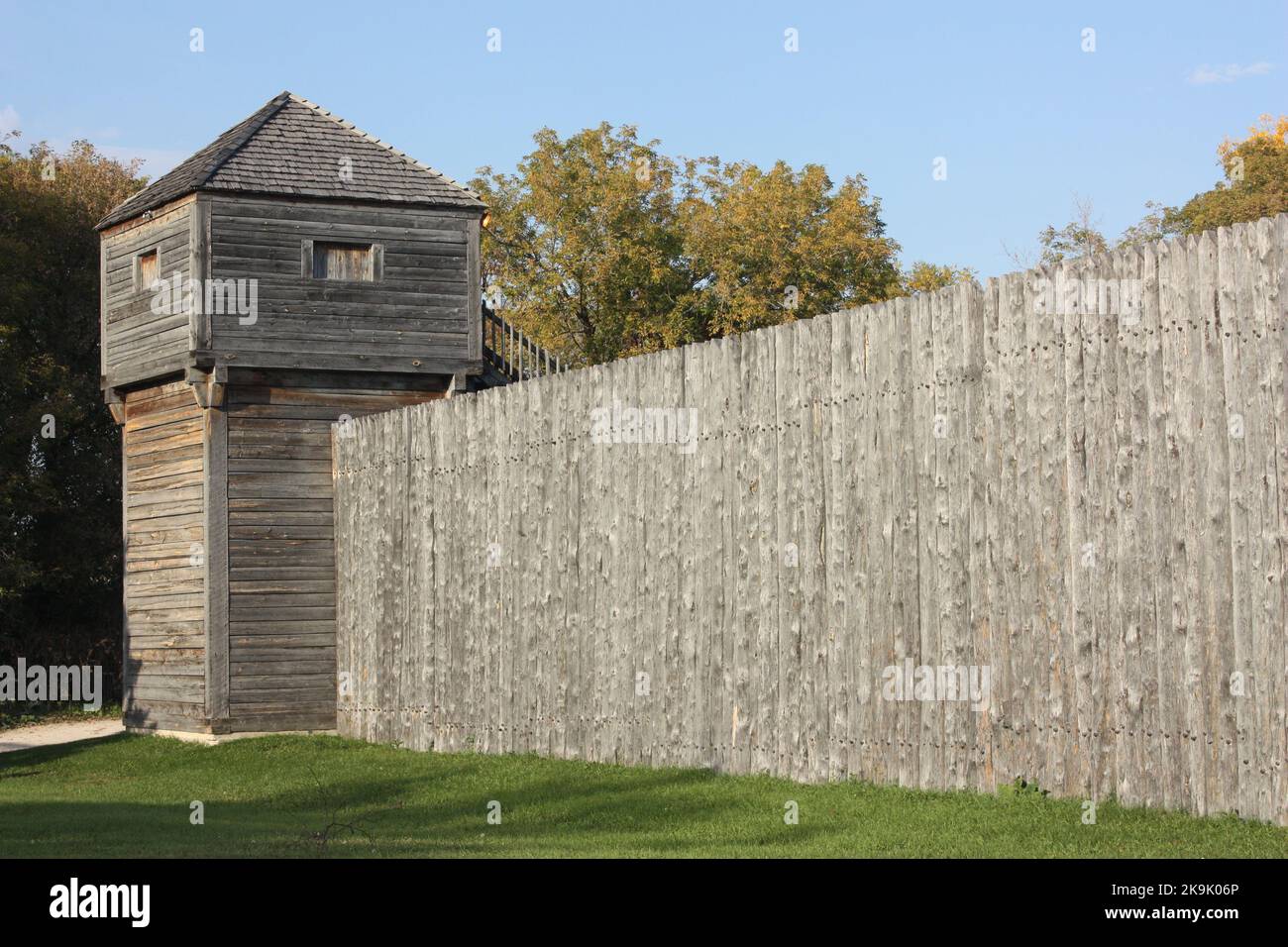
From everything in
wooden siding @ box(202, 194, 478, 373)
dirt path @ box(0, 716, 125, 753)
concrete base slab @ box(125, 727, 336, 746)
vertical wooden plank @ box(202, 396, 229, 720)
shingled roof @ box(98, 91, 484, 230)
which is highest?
shingled roof @ box(98, 91, 484, 230)

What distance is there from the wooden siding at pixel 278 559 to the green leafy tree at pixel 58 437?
37.3ft

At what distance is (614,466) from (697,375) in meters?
1.54

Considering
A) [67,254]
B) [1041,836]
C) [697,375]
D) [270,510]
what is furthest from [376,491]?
[67,254]

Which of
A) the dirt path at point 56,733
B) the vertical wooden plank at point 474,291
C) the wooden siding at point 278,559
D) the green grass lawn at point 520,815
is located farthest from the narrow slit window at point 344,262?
the dirt path at point 56,733

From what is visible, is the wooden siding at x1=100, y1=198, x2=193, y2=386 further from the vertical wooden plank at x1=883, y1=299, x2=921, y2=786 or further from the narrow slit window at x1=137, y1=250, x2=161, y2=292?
the vertical wooden plank at x1=883, y1=299, x2=921, y2=786

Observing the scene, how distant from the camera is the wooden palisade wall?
9727mm

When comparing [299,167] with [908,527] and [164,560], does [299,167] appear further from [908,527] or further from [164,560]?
[908,527]

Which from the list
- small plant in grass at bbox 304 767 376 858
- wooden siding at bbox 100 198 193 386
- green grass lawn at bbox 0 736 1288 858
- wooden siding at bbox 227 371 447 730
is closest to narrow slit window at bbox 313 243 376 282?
wooden siding at bbox 227 371 447 730

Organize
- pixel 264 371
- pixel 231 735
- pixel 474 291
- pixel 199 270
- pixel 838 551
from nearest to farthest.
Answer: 1. pixel 838 551
2. pixel 231 735
3. pixel 199 270
4. pixel 264 371
5. pixel 474 291

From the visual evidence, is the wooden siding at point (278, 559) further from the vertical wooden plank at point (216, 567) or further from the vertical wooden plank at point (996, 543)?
the vertical wooden plank at point (996, 543)

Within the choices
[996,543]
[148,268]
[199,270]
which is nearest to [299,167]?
[199,270]

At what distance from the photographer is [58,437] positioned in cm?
3169

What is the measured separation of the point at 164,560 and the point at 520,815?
1008 cm

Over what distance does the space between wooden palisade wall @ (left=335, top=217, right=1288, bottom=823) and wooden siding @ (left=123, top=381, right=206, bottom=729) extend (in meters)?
4.65
